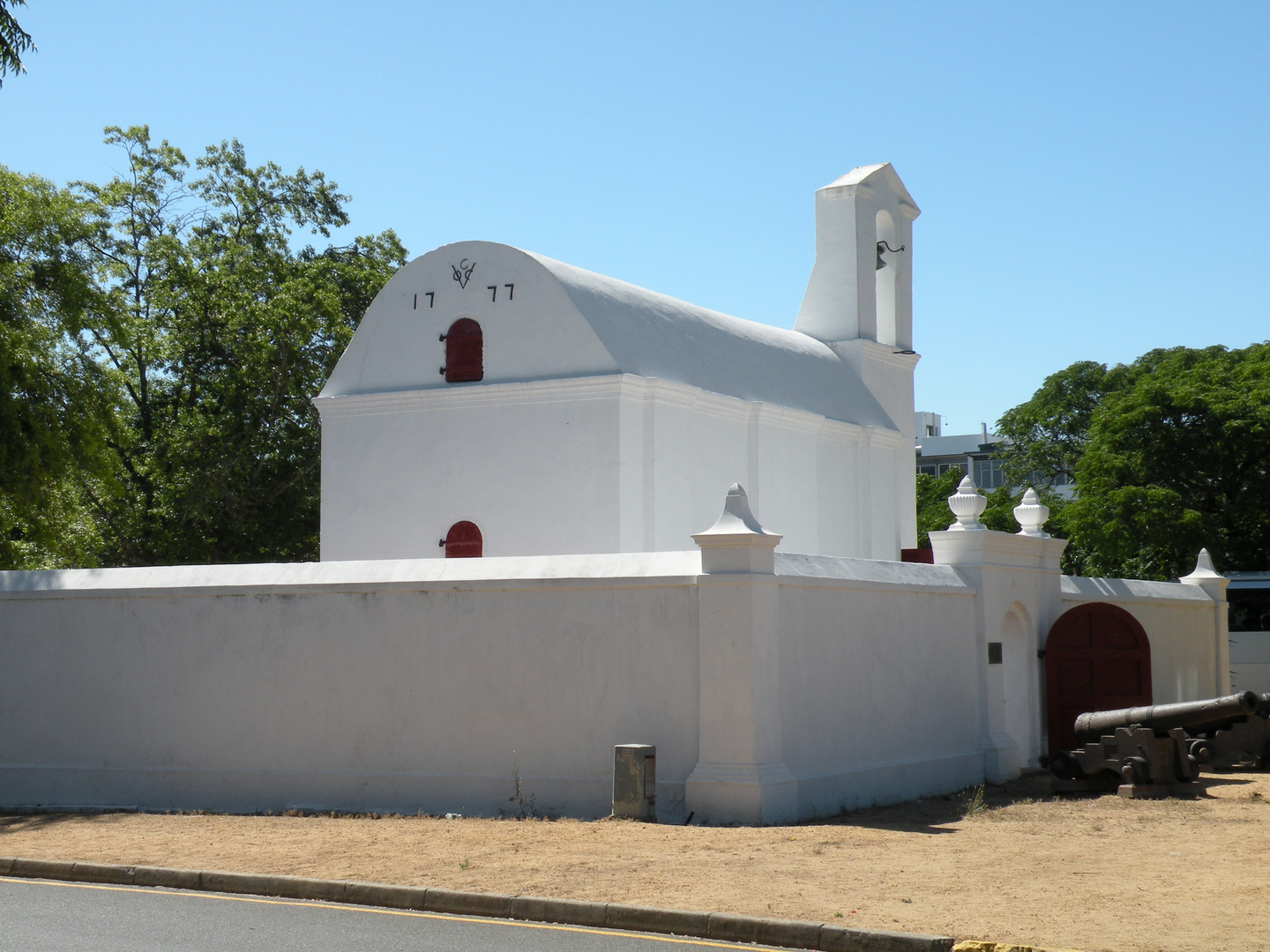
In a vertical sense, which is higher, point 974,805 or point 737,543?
point 737,543

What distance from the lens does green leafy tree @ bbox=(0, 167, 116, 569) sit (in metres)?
20.0

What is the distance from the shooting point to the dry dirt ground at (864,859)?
28.2ft

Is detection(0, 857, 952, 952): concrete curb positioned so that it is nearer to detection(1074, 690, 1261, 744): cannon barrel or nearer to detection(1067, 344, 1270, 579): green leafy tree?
detection(1074, 690, 1261, 744): cannon barrel

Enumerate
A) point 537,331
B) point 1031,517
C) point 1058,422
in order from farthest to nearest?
point 1058,422
point 537,331
point 1031,517

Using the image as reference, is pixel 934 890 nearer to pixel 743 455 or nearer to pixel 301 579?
pixel 301 579

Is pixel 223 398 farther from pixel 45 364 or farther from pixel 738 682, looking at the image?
pixel 738 682

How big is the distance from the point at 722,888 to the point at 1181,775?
738cm

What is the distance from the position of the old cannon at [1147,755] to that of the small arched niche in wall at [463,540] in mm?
7957

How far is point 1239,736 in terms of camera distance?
1708cm

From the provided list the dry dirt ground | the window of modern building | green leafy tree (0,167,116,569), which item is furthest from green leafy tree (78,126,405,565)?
the window of modern building

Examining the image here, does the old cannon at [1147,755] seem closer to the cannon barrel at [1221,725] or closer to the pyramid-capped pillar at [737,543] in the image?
the cannon barrel at [1221,725]

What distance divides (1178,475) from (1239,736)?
22.3 m

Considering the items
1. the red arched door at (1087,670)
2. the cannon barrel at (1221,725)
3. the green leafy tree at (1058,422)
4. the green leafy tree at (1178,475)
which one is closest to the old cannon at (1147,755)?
the cannon barrel at (1221,725)

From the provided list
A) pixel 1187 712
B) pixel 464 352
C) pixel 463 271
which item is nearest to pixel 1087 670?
pixel 1187 712
